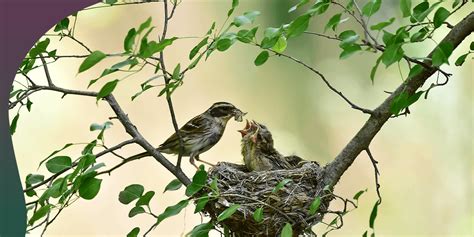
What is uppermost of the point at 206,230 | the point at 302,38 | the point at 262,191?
the point at 302,38

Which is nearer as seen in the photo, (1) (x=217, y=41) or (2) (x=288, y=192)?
(1) (x=217, y=41)

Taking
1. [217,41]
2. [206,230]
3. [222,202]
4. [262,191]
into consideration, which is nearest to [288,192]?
[262,191]

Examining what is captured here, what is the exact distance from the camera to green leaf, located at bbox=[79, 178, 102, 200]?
140 cm

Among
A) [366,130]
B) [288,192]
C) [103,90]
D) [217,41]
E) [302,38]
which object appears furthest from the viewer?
[302,38]

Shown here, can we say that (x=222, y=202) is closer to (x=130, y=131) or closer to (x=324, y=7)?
(x=130, y=131)

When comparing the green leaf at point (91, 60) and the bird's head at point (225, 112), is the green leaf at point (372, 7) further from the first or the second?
the bird's head at point (225, 112)

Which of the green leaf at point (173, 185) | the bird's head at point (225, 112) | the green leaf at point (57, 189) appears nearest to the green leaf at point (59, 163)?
the green leaf at point (57, 189)

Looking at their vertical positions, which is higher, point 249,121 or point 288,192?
point 249,121

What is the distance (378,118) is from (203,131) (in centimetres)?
60

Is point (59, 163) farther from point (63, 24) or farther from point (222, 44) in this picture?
point (222, 44)

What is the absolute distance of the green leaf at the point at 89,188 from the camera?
4.59ft

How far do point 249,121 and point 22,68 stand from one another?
2.37ft

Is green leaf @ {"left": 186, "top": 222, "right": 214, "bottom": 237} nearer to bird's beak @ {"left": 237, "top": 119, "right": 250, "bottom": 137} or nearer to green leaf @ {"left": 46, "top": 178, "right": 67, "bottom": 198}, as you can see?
green leaf @ {"left": 46, "top": 178, "right": 67, "bottom": 198}

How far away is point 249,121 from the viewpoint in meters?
2.14
